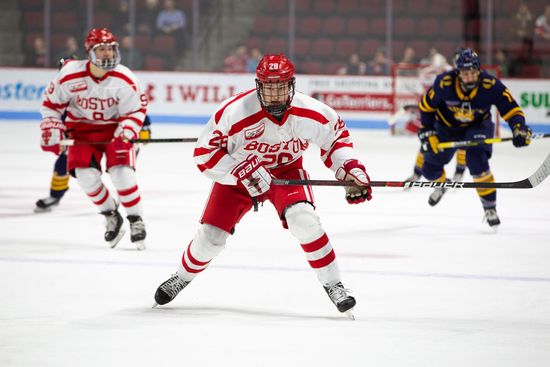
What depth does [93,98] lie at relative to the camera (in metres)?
5.89

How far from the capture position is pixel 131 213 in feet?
19.3

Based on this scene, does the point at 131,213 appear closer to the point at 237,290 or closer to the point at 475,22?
the point at 237,290

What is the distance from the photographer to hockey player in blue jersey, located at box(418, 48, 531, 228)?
6.36m

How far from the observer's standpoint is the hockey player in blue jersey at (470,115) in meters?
6.36

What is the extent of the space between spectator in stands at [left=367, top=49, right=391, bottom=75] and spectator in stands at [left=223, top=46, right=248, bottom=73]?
169 cm

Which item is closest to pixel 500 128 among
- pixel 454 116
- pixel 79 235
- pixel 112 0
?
pixel 112 0

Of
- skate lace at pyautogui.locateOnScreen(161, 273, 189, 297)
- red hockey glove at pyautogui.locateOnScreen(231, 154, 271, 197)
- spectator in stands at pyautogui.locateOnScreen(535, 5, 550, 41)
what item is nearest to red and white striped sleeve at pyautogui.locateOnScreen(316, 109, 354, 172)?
red hockey glove at pyautogui.locateOnScreen(231, 154, 271, 197)

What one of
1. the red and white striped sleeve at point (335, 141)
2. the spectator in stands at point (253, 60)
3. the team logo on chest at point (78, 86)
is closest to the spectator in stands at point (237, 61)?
the spectator in stands at point (253, 60)

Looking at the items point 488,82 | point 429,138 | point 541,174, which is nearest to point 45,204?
point 429,138

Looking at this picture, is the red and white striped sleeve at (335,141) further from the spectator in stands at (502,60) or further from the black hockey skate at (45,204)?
the spectator in stands at (502,60)

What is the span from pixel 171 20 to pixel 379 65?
2.87 meters

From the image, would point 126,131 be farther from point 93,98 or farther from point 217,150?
point 217,150

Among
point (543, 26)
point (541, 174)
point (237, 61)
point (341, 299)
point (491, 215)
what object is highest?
point (543, 26)

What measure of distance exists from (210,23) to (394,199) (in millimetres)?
6987
